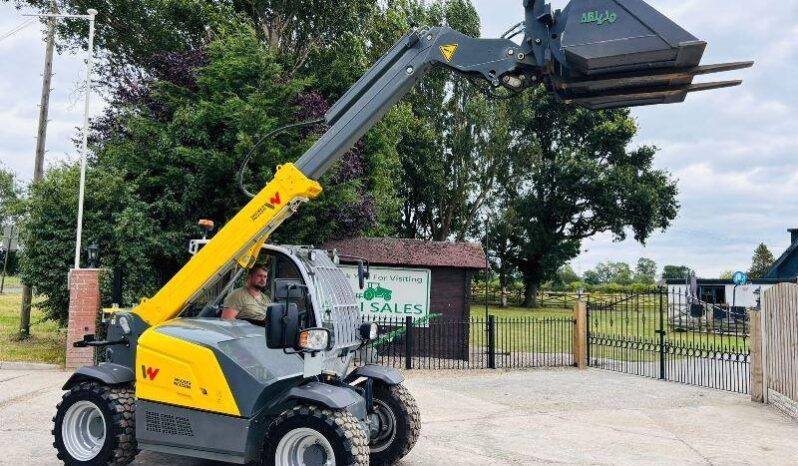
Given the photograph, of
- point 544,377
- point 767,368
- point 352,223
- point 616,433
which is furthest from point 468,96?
point 616,433

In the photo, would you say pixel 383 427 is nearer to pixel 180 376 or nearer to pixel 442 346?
pixel 180 376

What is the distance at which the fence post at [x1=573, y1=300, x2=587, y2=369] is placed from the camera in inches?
629

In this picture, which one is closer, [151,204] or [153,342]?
[153,342]

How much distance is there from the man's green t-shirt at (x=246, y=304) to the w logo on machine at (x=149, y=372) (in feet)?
2.96

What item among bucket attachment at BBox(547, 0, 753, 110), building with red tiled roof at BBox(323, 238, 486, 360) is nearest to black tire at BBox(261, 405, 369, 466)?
bucket attachment at BBox(547, 0, 753, 110)

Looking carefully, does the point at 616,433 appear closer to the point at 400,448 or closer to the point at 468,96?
the point at 400,448

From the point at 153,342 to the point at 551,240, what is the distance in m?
39.5

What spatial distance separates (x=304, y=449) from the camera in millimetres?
5504

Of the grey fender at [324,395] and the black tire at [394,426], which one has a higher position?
the grey fender at [324,395]

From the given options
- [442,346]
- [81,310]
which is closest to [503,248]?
[442,346]

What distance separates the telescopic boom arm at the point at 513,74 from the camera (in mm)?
5500

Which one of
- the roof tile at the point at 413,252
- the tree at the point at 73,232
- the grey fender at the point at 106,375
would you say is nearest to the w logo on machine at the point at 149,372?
the grey fender at the point at 106,375

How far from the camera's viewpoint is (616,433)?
9.02 m

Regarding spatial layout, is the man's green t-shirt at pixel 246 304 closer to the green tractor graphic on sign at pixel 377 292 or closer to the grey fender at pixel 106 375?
the grey fender at pixel 106 375
